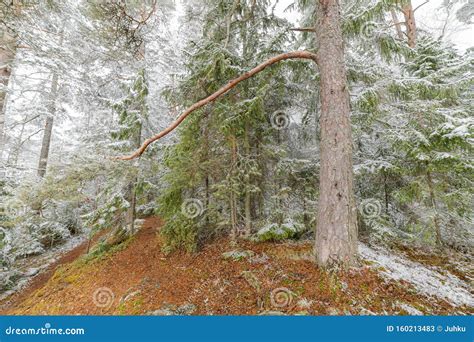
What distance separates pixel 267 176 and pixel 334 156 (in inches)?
83.5

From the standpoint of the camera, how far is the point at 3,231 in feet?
15.9

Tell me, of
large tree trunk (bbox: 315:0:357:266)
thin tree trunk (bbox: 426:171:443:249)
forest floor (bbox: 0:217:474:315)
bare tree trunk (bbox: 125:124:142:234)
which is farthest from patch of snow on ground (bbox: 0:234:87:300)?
thin tree trunk (bbox: 426:171:443:249)

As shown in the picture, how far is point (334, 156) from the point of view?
11.4ft

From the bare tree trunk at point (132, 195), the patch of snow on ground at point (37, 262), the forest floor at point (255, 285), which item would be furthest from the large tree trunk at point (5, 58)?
the forest floor at point (255, 285)

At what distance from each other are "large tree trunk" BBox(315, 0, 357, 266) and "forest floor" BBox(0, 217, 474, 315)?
0.39 m

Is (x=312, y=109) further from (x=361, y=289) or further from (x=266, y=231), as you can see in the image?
(x=361, y=289)

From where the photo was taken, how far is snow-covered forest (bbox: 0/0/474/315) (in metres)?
3.32

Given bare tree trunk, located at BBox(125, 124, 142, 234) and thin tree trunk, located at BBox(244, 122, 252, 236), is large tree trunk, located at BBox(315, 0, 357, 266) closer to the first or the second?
thin tree trunk, located at BBox(244, 122, 252, 236)

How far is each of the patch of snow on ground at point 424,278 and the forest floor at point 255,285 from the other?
0.02m

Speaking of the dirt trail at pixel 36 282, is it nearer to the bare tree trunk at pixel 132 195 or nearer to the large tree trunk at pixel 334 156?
the bare tree trunk at pixel 132 195

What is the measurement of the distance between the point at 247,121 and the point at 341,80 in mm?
1899

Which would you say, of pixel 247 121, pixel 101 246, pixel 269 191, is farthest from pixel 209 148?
pixel 101 246

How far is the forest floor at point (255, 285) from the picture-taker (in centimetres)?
286

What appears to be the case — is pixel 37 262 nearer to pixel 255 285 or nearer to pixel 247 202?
pixel 247 202
